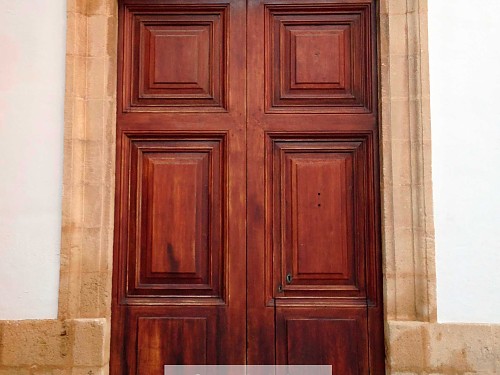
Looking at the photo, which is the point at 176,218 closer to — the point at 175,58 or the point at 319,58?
the point at 175,58

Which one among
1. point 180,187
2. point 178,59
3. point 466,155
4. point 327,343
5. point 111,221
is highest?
point 178,59

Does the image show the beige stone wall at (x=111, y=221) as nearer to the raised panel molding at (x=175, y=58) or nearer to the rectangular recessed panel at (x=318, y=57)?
the raised panel molding at (x=175, y=58)

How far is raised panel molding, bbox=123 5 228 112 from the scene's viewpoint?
12.9ft

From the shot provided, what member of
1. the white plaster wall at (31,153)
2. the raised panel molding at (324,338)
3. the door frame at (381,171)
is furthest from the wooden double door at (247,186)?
the white plaster wall at (31,153)

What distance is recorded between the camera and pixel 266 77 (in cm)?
391

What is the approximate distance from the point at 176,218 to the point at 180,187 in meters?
0.18

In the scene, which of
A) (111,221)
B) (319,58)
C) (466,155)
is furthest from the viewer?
(319,58)

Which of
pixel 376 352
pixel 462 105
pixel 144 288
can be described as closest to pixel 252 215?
pixel 144 288

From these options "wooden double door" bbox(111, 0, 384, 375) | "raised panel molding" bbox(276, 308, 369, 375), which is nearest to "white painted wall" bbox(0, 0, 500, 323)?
"wooden double door" bbox(111, 0, 384, 375)

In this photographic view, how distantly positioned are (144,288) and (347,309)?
46.2 inches

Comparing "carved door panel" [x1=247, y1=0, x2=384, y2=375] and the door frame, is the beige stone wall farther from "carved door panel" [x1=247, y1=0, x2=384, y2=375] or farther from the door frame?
"carved door panel" [x1=247, y1=0, x2=384, y2=375]

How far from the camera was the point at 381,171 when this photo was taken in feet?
12.3

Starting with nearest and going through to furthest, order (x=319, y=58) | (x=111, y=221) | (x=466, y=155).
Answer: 1. (x=466, y=155)
2. (x=111, y=221)
3. (x=319, y=58)

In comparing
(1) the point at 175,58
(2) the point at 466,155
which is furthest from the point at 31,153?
(2) the point at 466,155
